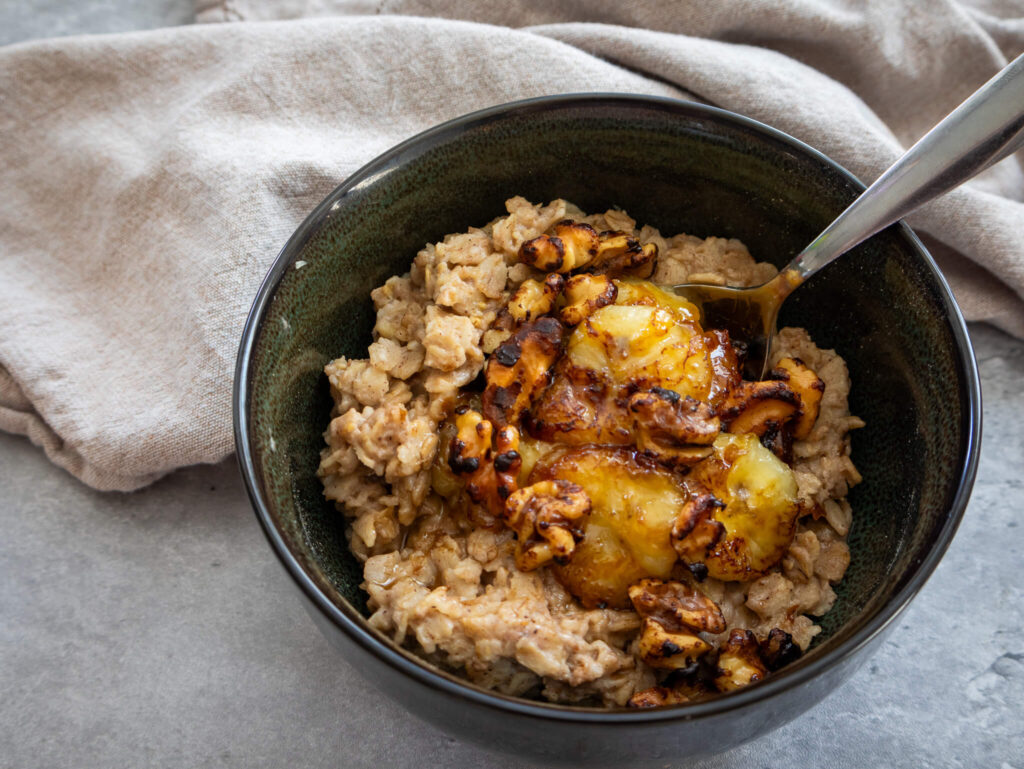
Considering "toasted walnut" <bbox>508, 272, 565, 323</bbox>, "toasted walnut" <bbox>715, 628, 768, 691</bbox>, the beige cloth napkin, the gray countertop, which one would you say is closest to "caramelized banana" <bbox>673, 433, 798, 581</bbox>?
"toasted walnut" <bbox>715, 628, 768, 691</bbox>

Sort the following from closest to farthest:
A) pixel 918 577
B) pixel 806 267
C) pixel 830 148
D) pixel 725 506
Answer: pixel 918 577 < pixel 725 506 < pixel 806 267 < pixel 830 148

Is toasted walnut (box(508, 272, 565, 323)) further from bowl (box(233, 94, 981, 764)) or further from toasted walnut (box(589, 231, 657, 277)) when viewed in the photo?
bowl (box(233, 94, 981, 764))

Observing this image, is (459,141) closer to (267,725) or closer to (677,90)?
(677,90)

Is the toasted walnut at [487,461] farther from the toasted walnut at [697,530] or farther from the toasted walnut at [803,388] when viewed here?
the toasted walnut at [803,388]

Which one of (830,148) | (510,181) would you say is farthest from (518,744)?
Answer: (830,148)

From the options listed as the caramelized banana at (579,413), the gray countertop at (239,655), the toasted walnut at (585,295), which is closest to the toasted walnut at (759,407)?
the caramelized banana at (579,413)
